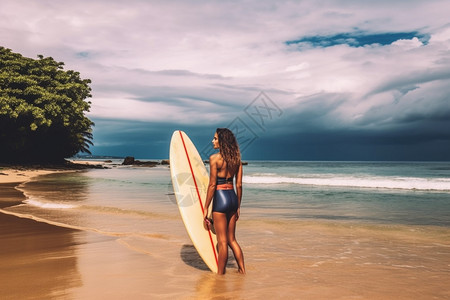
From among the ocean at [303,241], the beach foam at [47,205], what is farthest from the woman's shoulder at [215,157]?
the beach foam at [47,205]

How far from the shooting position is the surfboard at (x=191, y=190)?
4418 millimetres

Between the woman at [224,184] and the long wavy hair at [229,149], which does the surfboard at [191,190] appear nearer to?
the woman at [224,184]

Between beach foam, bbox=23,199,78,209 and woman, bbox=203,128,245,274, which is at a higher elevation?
woman, bbox=203,128,245,274

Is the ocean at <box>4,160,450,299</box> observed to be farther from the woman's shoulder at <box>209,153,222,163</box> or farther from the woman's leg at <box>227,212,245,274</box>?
the woman's shoulder at <box>209,153,222,163</box>

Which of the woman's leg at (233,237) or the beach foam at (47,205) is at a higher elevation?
the woman's leg at (233,237)

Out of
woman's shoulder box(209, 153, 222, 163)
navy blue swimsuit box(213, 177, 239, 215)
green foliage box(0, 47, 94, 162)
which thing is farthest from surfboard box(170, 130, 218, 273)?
→ green foliage box(0, 47, 94, 162)

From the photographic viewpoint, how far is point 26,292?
3.50 metres

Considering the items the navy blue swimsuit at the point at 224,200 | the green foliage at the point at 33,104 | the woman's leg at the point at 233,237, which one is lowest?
the woman's leg at the point at 233,237

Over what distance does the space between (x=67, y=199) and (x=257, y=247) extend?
838 cm

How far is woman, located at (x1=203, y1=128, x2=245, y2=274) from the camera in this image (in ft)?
13.3

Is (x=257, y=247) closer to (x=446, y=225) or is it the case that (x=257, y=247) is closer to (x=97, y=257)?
(x=97, y=257)

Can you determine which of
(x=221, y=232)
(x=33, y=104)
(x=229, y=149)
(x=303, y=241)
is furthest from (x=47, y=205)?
(x=33, y=104)

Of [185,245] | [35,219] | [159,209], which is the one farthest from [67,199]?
[185,245]

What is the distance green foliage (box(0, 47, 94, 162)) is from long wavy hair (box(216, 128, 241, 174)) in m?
28.1
